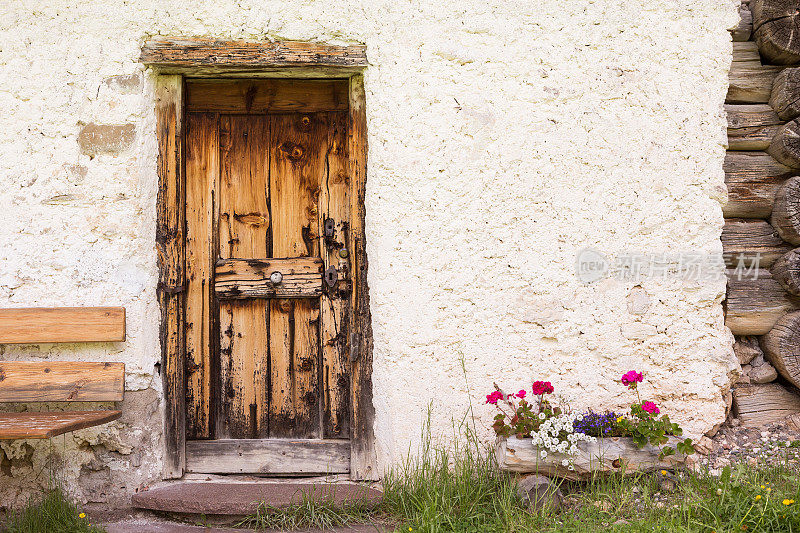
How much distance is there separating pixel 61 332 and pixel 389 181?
163cm

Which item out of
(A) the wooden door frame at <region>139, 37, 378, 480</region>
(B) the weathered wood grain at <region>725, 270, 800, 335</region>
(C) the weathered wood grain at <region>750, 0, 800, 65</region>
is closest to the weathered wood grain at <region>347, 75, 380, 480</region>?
(A) the wooden door frame at <region>139, 37, 378, 480</region>

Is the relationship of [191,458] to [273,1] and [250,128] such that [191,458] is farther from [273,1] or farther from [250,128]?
[273,1]

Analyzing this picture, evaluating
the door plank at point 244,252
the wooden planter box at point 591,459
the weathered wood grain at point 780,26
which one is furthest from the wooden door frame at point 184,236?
the weathered wood grain at point 780,26

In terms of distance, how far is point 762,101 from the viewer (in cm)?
284

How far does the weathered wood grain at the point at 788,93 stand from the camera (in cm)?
273

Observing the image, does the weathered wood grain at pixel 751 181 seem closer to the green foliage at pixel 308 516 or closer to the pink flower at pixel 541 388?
the pink flower at pixel 541 388

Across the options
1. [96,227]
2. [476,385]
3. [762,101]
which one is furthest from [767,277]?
[96,227]

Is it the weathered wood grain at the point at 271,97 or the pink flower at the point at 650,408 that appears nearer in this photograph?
the pink flower at the point at 650,408

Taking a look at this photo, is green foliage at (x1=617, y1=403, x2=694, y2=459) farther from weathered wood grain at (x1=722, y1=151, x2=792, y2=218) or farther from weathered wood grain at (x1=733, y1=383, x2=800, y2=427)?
weathered wood grain at (x1=722, y1=151, x2=792, y2=218)

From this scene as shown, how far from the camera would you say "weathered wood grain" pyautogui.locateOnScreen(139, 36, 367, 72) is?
269cm

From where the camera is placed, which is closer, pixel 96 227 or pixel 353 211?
pixel 96 227

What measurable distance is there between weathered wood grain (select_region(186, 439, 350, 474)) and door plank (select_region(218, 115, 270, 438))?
0.24 ft

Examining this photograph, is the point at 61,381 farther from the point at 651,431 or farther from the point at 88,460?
the point at 651,431

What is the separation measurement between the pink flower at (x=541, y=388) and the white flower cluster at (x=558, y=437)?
0.11 m
